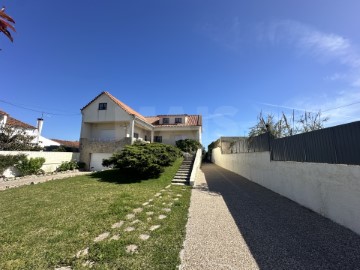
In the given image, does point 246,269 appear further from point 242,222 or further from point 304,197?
point 304,197

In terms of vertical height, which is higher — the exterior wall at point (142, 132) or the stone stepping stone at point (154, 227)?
the exterior wall at point (142, 132)

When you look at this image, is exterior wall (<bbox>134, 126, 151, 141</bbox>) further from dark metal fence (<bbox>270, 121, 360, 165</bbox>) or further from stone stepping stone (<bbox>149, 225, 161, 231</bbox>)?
stone stepping stone (<bbox>149, 225, 161, 231</bbox>)

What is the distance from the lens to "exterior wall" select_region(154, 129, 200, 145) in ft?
84.3

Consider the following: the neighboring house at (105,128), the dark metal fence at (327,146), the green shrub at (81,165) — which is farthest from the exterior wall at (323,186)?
the green shrub at (81,165)

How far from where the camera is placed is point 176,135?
26.0 meters

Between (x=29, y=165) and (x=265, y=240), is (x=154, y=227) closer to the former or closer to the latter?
(x=265, y=240)

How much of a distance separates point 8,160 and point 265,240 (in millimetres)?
16118

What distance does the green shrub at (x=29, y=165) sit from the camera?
543 inches

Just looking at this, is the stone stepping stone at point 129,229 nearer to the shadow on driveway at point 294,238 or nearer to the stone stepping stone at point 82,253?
the stone stepping stone at point 82,253

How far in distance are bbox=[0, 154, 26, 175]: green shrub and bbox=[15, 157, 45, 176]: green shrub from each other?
235 mm

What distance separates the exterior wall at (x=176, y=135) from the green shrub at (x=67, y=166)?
36.9 ft

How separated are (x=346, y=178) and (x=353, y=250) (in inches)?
70.8

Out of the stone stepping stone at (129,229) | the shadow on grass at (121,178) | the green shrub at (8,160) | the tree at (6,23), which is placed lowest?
the stone stepping stone at (129,229)

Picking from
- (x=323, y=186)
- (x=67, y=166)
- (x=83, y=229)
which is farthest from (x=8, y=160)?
(x=323, y=186)
